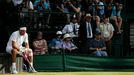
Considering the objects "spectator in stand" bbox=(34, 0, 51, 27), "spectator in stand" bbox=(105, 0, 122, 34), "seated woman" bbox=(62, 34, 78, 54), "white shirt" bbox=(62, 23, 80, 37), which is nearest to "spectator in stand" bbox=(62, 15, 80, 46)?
"white shirt" bbox=(62, 23, 80, 37)

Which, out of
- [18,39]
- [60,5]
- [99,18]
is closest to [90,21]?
[99,18]

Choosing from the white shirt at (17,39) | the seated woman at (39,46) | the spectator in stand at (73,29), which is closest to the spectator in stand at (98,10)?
the spectator in stand at (73,29)

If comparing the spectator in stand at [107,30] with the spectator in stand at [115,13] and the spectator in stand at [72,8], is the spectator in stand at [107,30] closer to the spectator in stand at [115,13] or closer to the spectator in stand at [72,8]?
the spectator in stand at [115,13]

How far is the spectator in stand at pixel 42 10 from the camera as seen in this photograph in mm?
20812

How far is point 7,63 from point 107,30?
4.56 metres

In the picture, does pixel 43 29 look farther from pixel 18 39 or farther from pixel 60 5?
pixel 18 39

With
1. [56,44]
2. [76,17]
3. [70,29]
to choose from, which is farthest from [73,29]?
[56,44]

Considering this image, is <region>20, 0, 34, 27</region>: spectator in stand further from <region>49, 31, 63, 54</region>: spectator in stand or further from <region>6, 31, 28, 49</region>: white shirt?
<region>6, 31, 28, 49</region>: white shirt

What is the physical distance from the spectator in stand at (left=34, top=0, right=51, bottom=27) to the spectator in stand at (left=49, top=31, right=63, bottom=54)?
1.47 m

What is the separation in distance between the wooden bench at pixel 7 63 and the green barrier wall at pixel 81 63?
39.7 inches

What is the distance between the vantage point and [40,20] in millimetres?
21047

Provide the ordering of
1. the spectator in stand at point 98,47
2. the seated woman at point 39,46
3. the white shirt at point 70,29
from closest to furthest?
the seated woman at point 39,46
the spectator in stand at point 98,47
the white shirt at point 70,29

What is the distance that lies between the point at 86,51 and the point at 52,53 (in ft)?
4.49

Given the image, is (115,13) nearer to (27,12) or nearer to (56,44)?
(56,44)
